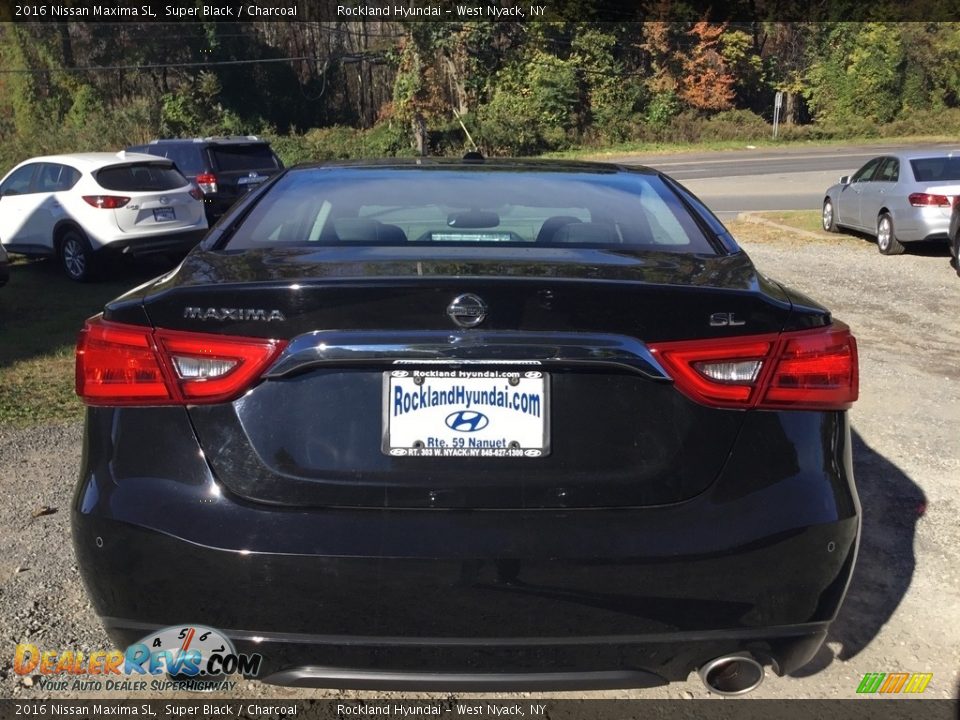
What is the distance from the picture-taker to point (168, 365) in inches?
96.6

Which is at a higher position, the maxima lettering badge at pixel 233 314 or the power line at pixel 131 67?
the maxima lettering badge at pixel 233 314

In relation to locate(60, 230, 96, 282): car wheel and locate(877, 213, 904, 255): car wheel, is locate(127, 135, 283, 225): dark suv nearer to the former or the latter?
locate(60, 230, 96, 282): car wheel

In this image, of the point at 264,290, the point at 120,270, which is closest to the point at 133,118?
the point at 120,270

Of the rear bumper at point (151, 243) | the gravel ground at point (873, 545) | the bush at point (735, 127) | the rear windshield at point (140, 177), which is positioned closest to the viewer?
the gravel ground at point (873, 545)

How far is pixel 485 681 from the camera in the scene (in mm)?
2418

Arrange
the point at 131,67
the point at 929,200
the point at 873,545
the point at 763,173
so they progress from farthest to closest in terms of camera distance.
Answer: the point at 131,67 < the point at 763,173 < the point at 929,200 < the point at 873,545

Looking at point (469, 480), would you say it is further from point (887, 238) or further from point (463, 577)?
point (887, 238)

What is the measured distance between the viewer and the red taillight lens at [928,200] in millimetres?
13336

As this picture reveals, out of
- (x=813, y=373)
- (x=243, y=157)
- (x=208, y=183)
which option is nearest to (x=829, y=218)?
(x=243, y=157)

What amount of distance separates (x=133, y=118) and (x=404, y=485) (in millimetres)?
48545

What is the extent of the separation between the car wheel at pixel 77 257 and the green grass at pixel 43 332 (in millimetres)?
128

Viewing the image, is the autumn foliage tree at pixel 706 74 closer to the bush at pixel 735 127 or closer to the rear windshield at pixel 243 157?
the bush at pixel 735 127

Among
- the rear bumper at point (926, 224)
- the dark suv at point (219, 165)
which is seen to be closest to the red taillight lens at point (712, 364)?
the rear bumper at point (926, 224)

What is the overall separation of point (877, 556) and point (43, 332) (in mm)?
7320
